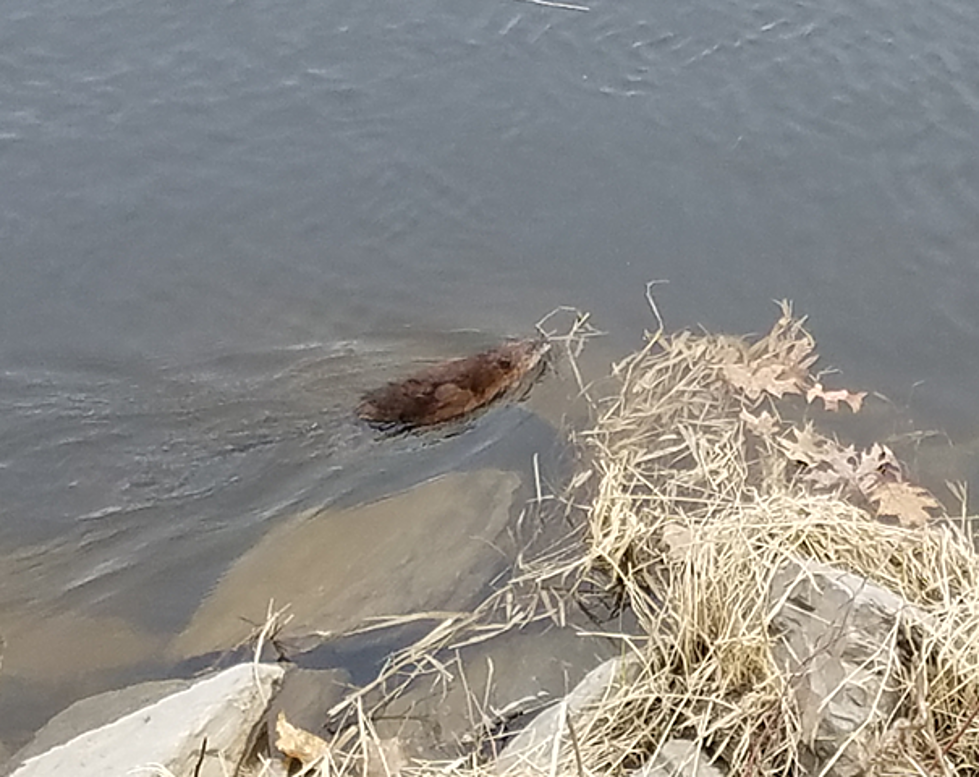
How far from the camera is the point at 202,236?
7.73 m

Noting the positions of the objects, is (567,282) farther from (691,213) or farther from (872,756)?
(872,756)

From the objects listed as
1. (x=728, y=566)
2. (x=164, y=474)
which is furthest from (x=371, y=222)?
(x=728, y=566)

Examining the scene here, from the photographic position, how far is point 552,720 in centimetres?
488

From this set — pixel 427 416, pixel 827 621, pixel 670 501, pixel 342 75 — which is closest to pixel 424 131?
pixel 342 75

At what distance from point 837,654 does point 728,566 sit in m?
0.59

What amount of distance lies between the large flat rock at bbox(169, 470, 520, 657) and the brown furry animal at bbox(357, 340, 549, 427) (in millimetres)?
384

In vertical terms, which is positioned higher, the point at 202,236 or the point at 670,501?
the point at 202,236

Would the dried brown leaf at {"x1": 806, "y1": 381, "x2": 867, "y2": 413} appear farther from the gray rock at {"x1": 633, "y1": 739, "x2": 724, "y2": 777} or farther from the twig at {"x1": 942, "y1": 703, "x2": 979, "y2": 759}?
the gray rock at {"x1": 633, "y1": 739, "x2": 724, "y2": 777}

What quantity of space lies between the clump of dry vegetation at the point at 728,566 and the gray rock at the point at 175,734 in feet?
1.39

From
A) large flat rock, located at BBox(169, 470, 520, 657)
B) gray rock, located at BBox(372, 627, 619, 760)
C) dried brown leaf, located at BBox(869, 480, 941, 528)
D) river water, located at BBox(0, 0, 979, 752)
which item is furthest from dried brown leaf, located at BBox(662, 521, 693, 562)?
dried brown leaf, located at BBox(869, 480, 941, 528)

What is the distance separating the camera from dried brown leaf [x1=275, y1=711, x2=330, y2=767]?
16.0 ft

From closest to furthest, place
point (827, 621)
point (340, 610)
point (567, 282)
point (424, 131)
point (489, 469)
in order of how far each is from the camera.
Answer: point (827, 621) < point (340, 610) < point (489, 469) < point (567, 282) < point (424, 131)

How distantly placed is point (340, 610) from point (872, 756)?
2441mm

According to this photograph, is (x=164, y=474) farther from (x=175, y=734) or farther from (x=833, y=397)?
(x=833, y=397)
